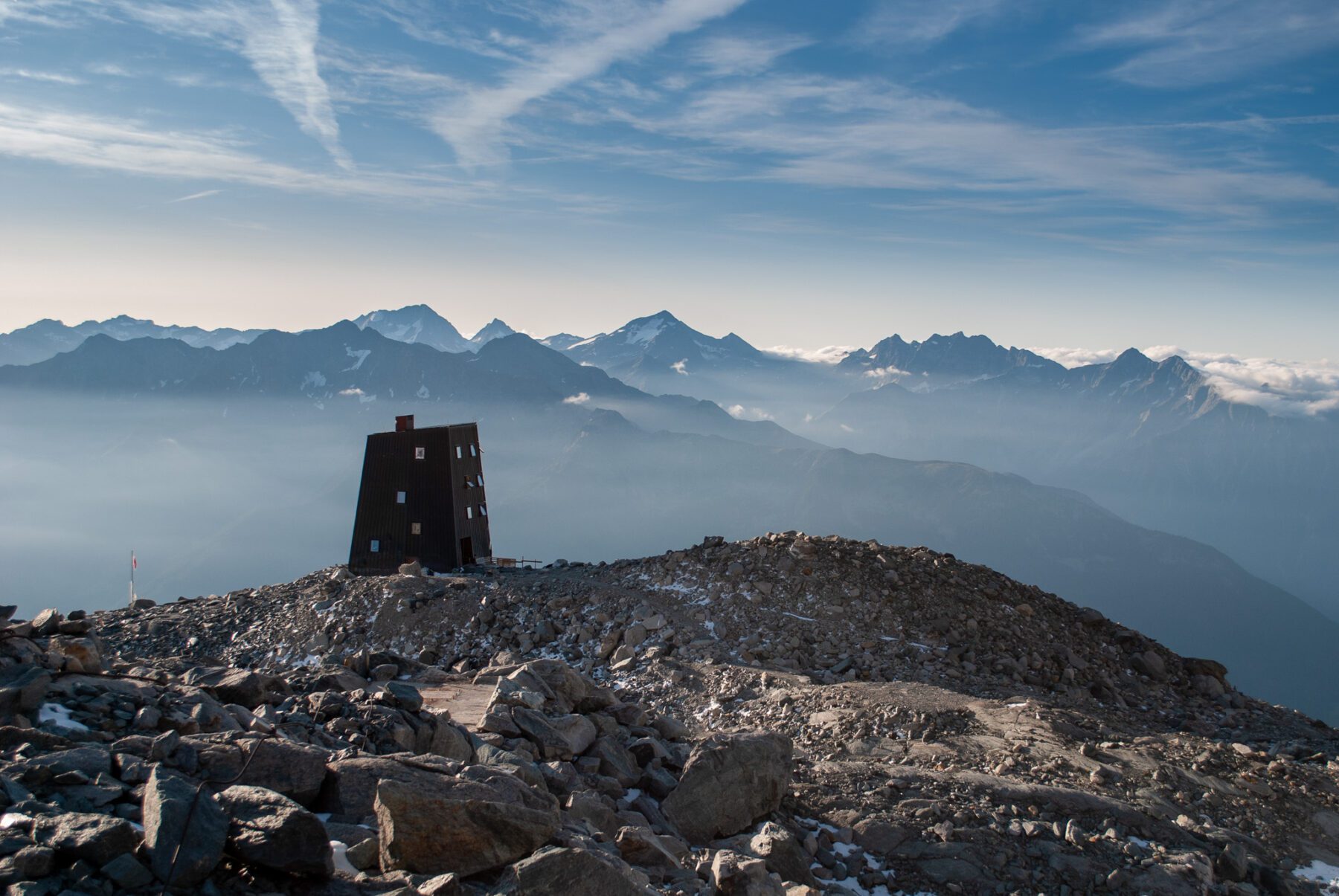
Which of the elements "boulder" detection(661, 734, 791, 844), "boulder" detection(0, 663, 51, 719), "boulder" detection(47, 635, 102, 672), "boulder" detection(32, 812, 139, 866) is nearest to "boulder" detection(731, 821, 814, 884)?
"boulder" detection(661, 734, 791, 844)

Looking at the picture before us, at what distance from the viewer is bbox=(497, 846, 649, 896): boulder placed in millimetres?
8992

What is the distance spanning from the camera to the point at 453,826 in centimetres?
957

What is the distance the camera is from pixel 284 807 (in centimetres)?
871

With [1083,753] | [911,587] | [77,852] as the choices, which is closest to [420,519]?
[911,587]

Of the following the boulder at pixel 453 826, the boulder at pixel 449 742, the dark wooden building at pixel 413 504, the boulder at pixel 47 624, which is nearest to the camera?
the boulder at pixel 453 826

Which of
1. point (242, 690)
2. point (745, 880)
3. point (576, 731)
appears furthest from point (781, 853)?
point (242, 690)

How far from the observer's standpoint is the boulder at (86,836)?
7.52 metres

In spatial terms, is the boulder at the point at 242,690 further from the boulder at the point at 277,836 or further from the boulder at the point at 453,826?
the boulder at the point at 277,836

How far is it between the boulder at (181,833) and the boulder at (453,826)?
1.75m

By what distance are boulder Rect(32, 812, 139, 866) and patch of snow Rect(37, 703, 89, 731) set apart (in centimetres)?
411

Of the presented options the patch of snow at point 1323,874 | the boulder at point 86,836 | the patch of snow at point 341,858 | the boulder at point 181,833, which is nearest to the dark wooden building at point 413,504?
the patch of snow at point 341,858

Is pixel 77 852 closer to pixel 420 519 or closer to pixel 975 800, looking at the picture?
pixel 975 800

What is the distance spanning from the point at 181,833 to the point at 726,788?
929cm

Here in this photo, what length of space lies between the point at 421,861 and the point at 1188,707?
24.3 m
